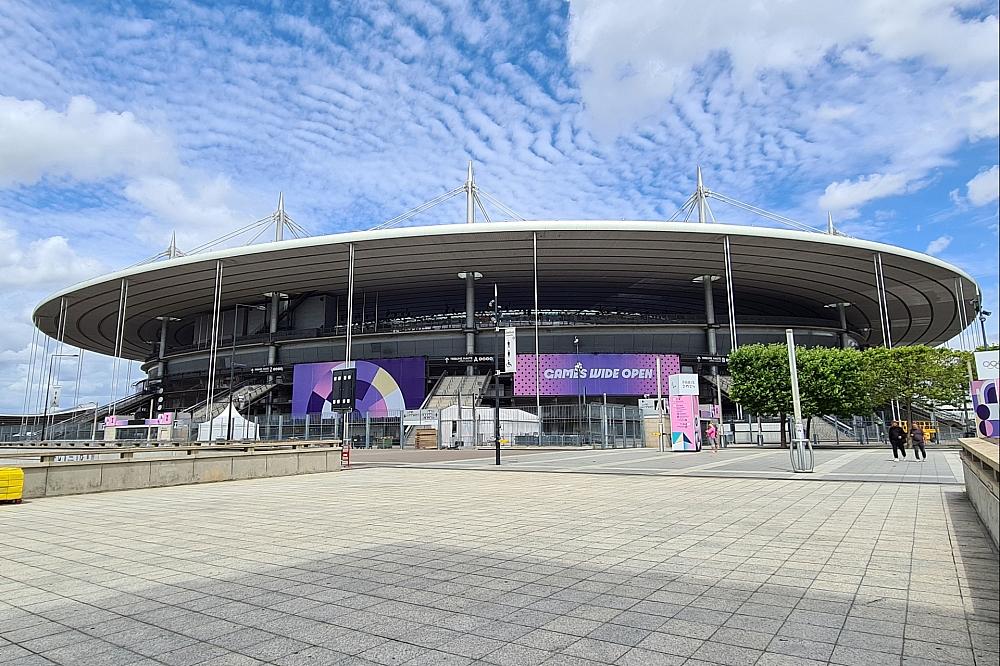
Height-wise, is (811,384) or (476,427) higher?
(811,384)

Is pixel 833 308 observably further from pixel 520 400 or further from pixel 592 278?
pixel 520 400

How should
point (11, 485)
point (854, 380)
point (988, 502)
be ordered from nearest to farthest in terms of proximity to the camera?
point (988, 502) → point (11, 485) → point (854, 380)

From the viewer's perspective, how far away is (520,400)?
2291 inches

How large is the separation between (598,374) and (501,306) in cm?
1931

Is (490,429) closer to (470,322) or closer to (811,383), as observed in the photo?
(470,322)

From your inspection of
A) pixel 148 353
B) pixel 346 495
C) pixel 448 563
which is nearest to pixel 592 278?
pixel 346 495

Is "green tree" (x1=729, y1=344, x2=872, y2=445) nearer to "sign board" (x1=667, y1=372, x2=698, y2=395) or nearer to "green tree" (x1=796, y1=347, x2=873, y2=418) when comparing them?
"green tree" (x1=796, y1=347, x2=873, y2=418)

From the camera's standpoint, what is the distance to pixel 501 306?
6988cm

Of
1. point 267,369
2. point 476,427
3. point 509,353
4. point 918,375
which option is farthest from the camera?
point 267,369

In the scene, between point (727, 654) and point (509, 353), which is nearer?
point (727, 654)

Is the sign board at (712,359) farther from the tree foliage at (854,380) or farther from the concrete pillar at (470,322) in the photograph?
the concrete pillar at (470,322)

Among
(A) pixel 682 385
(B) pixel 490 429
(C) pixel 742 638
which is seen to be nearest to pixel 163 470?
(C) pixel 742 638

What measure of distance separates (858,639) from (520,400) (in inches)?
2137

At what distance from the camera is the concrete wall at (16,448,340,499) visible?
13.9m
